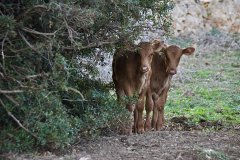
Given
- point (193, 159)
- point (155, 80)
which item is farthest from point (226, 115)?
point (193, 159)

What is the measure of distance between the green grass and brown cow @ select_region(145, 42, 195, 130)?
81 cm

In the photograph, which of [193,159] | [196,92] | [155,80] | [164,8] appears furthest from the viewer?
[196,92]

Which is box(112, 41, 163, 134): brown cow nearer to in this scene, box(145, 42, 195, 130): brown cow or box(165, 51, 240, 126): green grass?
box(145, 42, 195, 130): brown cow

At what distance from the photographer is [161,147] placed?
28.2ft

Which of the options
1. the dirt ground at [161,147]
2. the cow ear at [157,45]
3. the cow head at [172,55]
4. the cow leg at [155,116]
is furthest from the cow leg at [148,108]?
the cow ear at [157,45]

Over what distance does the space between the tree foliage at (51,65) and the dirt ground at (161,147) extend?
9.1 inches

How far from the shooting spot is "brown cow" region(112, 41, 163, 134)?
397 inches

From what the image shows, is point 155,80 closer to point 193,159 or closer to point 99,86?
point 99,86

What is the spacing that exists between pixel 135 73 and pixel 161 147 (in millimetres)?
1994

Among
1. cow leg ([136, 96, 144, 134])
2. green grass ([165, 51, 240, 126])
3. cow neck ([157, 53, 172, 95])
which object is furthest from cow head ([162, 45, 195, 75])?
green grass ([165, 51, 240, 126])

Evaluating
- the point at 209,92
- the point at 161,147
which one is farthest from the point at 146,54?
the point at 209,92

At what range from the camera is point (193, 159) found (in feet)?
25.1

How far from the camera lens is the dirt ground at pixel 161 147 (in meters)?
7.73

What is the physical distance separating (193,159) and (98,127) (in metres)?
1.79
